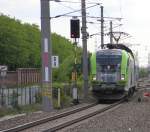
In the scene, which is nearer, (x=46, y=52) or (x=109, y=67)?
(x=46, y=52)

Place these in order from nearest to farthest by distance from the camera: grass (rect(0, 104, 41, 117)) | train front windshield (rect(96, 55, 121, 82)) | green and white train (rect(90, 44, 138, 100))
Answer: grass (rect(0, 104, 41, 117)) → green and white train (rect(90, 44, 138, 100)) → train front windshield (rect(96, 55, 121, 82))

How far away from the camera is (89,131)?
683 inches

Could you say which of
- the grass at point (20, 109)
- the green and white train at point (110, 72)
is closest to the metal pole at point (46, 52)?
the grass at point (20, 109)

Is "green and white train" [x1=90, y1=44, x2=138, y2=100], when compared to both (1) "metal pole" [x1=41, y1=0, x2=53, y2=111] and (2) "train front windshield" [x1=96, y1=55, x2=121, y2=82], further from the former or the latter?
(1) "metal pole" [x1=41, y1=0, x2=53, y2=111]

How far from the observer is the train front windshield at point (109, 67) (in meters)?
32.9

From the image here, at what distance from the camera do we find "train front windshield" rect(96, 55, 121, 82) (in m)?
32.9

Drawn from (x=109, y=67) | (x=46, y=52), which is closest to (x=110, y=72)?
(x=109, y=67)

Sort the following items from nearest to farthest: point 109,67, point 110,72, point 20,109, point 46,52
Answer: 1. point 46,52
2. point 20,109
3. point 110,72
4. point 109,67

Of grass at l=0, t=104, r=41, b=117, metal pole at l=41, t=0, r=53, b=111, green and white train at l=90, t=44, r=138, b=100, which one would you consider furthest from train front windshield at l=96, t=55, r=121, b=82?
metal pole at l=41, t=0, r=53, b=111

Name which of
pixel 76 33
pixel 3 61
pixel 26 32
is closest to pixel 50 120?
pixel 76 33

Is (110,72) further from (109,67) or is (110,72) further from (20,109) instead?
(20,109)

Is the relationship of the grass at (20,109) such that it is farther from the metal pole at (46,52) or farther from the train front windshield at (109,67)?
the train front windshield at (109,67)

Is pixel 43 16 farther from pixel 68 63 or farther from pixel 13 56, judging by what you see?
pixel 13 56

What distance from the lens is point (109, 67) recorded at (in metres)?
33.1
